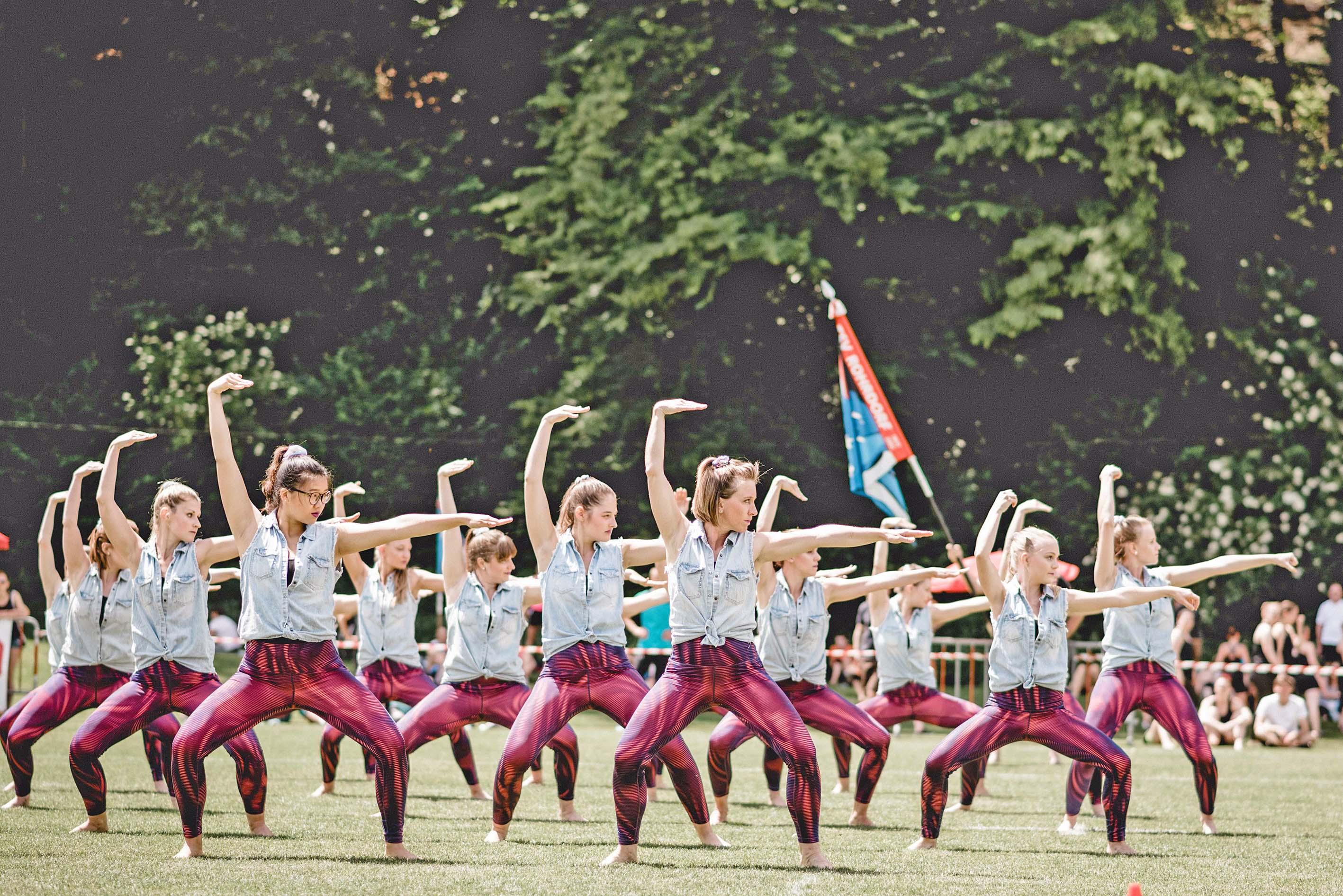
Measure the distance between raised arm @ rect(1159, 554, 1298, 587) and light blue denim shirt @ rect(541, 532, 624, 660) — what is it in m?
3.60

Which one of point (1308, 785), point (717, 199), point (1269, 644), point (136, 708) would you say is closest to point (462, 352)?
point (717, 199)

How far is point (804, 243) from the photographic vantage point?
24.7 metres

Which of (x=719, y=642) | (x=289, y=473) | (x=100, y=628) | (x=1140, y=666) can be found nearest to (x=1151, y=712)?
(x=1140, y=666)

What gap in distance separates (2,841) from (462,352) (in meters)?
17.3

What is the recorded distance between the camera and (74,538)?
11.1 m

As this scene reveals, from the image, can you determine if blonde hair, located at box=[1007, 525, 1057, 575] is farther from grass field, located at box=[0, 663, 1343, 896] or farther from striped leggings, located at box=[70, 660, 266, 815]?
striped leggings, located at box=[70, 660, 266, 815]

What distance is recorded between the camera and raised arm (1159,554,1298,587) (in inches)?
411

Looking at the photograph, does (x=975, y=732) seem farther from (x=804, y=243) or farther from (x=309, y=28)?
(x=309, y=28)

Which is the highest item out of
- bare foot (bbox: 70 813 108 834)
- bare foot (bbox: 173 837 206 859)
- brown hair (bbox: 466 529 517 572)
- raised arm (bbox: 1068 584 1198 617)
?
brown hair (bbox: 466 529 517 572)

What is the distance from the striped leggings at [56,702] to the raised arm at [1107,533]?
607 centimetres

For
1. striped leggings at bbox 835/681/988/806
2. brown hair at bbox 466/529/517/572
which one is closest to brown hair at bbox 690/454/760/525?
brown hair at bbox 466/529/517/572

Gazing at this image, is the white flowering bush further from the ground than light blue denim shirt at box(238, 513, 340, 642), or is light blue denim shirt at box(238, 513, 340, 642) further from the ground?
the white flowering bush

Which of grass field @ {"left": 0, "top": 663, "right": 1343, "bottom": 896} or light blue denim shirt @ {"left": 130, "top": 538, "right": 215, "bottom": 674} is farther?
light blue denim shirt @ {"left": 130, "top": 538, "right": 215, "bottom": 674}

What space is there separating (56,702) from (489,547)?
116 inches
